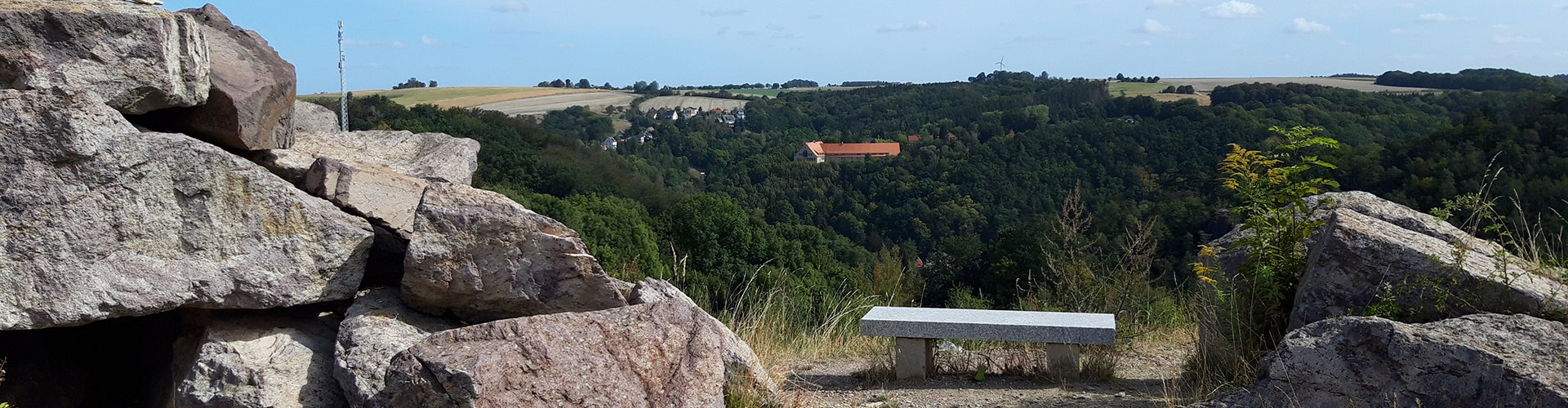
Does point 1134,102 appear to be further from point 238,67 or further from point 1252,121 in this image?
point 238,67

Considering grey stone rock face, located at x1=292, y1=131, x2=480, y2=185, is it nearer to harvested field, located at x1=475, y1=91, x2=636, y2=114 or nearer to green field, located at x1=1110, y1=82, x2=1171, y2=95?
harvested field, located at x1=475, y1=91, x2=636, y2=114

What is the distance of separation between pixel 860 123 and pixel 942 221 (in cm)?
4613

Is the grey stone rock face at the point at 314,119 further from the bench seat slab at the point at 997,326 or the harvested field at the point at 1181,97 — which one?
the harvested field at the point at 1181,97

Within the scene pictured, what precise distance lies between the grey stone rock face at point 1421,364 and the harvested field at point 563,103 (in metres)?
59.7

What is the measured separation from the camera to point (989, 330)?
218 inches

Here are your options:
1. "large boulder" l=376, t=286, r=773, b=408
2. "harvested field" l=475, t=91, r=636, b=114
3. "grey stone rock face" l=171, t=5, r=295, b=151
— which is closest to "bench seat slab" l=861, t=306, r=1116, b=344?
"large boulder" l=376, t=286, r=773, b=408

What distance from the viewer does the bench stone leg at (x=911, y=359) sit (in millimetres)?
5723

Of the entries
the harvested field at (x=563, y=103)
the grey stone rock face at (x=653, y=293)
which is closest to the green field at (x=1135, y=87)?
the harvested field at (x=563, y=103)

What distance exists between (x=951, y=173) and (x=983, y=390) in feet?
178

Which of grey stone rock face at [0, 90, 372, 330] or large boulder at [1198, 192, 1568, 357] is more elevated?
grey stone rock face at [0, 90, 372, 330]

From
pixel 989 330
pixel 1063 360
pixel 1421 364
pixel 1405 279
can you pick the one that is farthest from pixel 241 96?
pixel 1405 279

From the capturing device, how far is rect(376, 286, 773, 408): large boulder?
11.7 feet

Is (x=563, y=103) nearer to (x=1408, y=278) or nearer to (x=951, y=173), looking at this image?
(x=951, y=173)

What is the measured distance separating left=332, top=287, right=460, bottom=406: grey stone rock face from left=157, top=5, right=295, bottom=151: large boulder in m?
0.91
